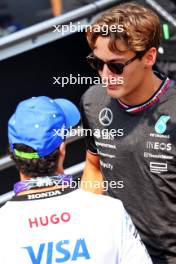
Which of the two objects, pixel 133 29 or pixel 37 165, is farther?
pixel 133 29

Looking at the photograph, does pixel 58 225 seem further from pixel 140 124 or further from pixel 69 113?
pixel 140 124

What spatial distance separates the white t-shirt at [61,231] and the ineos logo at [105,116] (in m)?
0.83

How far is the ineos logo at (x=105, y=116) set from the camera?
10.8 ft

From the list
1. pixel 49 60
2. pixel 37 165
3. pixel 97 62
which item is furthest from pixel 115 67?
pixel 49 60

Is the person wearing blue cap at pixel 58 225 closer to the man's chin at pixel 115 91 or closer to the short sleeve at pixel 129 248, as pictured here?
the short sleeve at pixel 129 248

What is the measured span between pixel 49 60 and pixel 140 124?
6.65 ft

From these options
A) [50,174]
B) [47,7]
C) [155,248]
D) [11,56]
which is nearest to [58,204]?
[50,174]

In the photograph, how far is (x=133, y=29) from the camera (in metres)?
3.04

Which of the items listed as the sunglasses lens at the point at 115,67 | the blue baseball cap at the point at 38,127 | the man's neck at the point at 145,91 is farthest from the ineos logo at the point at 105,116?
the blue baseball cap at the point at 38,127

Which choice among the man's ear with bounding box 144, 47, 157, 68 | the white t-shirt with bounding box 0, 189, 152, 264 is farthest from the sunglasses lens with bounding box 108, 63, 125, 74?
the white t-shirt with bounding box 0, 189, 152, 264

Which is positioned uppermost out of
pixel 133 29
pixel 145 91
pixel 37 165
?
pixel 133 29

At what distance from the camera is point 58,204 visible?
8.20ft

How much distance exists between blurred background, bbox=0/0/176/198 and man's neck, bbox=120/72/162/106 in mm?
1540

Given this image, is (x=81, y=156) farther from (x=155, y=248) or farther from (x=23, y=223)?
(x=23, y=223)
